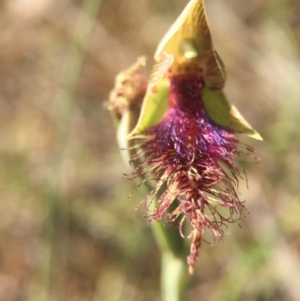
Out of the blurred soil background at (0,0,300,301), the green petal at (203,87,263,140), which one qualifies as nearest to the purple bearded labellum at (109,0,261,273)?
the green petal at (203,87,263,140)

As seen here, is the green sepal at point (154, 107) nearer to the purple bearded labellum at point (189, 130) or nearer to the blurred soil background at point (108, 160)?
the purple bearded labellum at point (189, 130)

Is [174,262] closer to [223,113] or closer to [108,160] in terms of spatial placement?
[223,113]

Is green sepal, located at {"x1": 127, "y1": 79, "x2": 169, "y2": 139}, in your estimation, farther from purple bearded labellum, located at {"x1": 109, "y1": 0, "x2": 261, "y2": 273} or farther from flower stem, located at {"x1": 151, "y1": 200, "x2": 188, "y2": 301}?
flower stem, located at {"x1": 151, "y1": 200, "x2": 188, "y2": 301}

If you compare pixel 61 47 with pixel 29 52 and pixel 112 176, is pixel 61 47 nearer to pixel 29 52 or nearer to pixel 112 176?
pixel 29 52

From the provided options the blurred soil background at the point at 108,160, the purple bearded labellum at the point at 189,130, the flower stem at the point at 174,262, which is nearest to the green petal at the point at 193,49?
the purple bearded labellum at the point at 189,130

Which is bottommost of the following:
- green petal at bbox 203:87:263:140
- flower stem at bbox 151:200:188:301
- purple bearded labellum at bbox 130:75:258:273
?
flower stem at bbox 151:200:188:301

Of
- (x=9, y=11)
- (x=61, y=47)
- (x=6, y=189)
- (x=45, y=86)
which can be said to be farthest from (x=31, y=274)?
(x=9, y=11)
